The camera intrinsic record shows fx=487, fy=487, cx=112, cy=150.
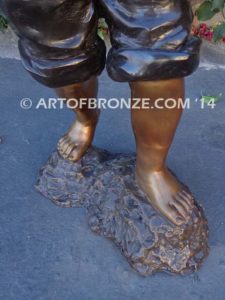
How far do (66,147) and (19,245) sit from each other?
0.31m

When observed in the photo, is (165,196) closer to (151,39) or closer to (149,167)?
(149,167)

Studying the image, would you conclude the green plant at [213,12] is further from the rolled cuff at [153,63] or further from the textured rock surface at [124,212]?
the rolled cuff at [153,63]

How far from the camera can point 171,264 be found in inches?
48.6

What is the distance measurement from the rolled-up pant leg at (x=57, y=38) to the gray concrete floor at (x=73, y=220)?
1.48 feet

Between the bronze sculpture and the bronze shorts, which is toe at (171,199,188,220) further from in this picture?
the bronze shorts

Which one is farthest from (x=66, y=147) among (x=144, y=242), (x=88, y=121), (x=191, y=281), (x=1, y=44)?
(x=1, y=44)

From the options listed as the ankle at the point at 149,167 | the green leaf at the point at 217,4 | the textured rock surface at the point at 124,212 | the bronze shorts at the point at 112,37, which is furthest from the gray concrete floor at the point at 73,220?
the bronze shorts at the point at 112,37

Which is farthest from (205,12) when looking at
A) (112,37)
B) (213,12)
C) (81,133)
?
(112,37)

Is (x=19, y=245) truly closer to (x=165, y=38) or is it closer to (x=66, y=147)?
(x=66, y=147)

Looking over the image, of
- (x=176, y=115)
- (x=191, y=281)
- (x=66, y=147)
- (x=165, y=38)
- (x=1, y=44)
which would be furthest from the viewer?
(x=1, y=44)

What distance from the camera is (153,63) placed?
0.93m

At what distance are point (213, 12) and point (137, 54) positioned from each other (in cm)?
126

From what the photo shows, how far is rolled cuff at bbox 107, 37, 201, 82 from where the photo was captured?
3.05ft

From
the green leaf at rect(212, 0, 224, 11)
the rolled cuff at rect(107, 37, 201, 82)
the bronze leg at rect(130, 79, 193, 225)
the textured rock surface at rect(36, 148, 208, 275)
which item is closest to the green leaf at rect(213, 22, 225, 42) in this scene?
the green leaf at rect(212, 0, 224, 11)
